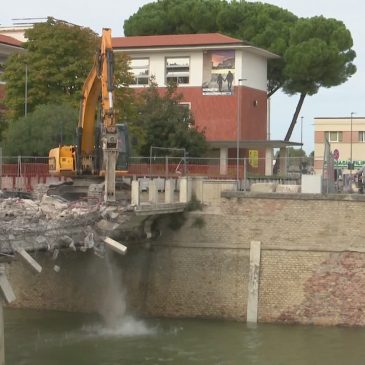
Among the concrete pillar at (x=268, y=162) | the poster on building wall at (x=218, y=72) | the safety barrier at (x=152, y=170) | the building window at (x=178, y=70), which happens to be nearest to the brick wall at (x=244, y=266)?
the safety barrier at (x=152, y=170)

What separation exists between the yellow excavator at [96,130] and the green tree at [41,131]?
7.25 metres

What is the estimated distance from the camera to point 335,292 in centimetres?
2862

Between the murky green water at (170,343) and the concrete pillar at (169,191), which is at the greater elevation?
the concrete pillar at (169,191)

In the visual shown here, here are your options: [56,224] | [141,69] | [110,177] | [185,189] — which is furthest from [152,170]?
[141,69]

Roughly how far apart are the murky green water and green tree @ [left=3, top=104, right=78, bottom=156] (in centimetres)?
1066

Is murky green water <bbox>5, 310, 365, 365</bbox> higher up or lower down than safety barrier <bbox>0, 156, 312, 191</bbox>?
lower down

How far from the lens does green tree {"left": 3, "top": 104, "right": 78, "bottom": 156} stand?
38469 mm

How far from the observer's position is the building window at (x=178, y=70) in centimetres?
5377

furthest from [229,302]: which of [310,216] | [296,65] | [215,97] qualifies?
[296,65]

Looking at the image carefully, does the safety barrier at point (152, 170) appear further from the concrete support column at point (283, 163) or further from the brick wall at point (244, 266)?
the brick wall at point (244, 266)

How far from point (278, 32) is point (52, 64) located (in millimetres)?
22230

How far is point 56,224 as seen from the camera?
22484 mm

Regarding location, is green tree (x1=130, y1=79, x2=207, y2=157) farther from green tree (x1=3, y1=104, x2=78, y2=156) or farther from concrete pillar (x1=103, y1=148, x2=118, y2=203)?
→ concrete pillar (x1=103, y1=148, x2=118, y2=203)

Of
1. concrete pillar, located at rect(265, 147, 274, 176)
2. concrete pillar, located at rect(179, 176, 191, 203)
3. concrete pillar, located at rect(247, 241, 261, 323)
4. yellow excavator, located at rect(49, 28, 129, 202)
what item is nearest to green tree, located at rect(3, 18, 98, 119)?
concrete pillar, located at rect(265, 147, 274, 176)
